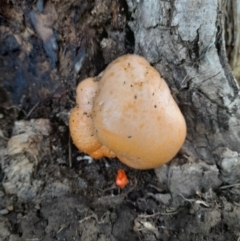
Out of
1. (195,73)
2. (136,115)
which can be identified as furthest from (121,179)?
(195,73)

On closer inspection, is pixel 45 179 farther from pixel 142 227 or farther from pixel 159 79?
pixel 159 79

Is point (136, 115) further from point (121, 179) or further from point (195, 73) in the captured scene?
point (121, 179)

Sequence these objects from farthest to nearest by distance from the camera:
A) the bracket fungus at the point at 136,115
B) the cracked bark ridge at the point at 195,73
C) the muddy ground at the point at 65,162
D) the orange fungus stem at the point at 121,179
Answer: the orange fungus stem at the point at 121,179
the muddy ground at the point at 65,162
the cracked bark ridge at the point at 195,73
the bracket fungus at the point at 136,115

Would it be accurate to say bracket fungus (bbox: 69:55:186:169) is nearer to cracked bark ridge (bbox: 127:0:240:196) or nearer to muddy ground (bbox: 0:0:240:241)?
cracked bark ridge (bbox: 127:0:240:196)

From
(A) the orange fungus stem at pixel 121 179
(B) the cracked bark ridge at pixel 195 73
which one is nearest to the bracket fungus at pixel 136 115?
(B) the cracked bark ridge at pixel 195 73

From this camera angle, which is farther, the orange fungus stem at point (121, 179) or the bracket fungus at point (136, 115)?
the orange fungus stem at point (121, 179)

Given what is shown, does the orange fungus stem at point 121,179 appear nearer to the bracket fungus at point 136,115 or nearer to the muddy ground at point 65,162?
the muddy ground at point 65,162

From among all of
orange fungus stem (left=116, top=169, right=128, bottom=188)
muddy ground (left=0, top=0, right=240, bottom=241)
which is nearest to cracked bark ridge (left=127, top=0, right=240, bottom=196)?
muddy ground (left=0, top=0, right=240, bottom=241)
